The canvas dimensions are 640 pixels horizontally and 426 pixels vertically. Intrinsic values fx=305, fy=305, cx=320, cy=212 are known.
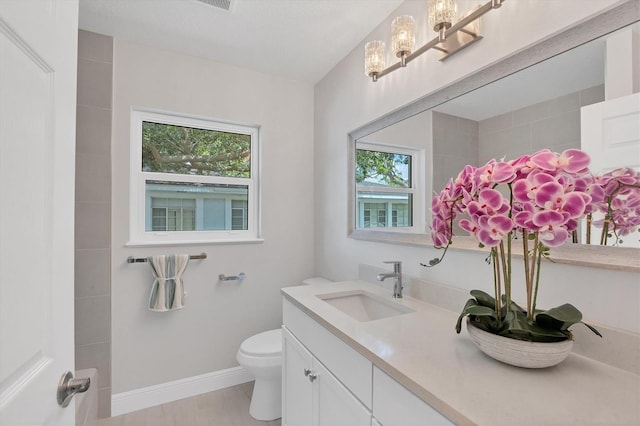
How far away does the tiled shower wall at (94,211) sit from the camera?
1.85m

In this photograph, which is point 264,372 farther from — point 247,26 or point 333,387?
point 247,26

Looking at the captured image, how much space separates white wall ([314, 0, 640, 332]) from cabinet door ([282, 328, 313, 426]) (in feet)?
2.19

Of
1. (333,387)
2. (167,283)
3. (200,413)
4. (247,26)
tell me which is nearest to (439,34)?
(247,26)

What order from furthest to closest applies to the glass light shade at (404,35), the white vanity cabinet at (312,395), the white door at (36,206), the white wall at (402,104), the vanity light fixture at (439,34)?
the glass light shade at (404,35) < the vanity light fixture at (439,34) < the white vanity cabinet at (312,395) < the white wall at (402,104) < the white door at (36,206)

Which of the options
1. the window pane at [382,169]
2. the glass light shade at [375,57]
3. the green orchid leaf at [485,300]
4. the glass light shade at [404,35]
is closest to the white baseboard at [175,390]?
the window pane at [382,169]

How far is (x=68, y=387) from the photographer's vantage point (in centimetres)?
68

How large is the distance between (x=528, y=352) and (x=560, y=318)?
12cm

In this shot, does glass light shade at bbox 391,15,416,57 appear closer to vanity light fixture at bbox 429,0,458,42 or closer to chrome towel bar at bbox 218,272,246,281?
vanity light fixture at bbox 429,0,458,42

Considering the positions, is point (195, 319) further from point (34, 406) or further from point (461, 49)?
point (461, 49)

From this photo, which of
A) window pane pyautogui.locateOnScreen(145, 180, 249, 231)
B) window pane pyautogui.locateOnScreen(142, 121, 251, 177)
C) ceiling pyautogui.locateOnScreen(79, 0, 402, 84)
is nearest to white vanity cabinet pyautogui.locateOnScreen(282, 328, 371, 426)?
window pane pyautogui.locateOnScreen(145, 180, 249, 231)

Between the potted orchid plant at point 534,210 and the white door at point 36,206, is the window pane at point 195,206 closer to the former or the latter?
the white door at point 36,206

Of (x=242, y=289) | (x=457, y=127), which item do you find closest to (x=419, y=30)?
(x=457, y=127)

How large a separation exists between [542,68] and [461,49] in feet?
1.13

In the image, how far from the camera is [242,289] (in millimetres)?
2326
